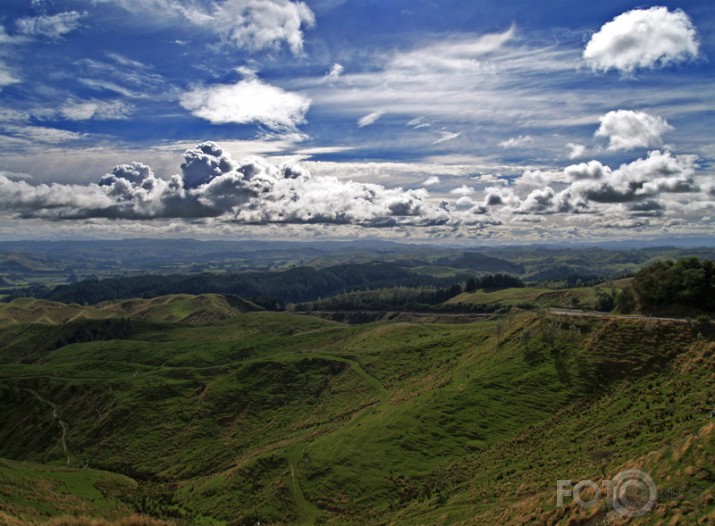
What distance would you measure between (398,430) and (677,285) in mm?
72457

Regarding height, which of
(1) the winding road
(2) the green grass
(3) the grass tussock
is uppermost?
(3) the grass tussock

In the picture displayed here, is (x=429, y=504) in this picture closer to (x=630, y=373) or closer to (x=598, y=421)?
(x=598, y=421)

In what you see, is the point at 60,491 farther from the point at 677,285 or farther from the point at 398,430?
the point at 677,285

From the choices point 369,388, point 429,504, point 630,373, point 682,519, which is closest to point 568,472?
point 429,504

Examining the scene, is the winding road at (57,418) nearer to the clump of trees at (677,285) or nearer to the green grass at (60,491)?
the green grass at (60,491)

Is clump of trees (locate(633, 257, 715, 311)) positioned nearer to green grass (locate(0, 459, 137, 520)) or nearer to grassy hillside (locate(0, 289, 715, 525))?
grassy hillside (locate(0, 289, 715, 525))

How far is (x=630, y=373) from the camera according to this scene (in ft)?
294

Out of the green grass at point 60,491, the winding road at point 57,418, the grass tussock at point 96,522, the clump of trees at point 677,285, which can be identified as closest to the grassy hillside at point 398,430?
the winding road at point 57,418

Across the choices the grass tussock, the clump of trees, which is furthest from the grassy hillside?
the grass tussock

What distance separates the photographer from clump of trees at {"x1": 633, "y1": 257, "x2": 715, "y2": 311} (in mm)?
103438

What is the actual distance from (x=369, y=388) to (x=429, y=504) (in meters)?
70.2

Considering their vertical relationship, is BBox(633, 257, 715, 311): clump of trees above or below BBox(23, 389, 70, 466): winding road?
above

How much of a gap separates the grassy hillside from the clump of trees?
40.3 ft

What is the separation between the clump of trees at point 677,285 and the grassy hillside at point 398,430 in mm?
12273
